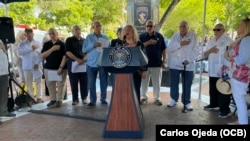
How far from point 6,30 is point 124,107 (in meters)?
3.10

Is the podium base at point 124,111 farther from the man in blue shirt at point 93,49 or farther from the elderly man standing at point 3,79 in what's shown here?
the elderly man standing at point 3,79

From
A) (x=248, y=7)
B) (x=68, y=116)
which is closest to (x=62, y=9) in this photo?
(x=248, y=7)

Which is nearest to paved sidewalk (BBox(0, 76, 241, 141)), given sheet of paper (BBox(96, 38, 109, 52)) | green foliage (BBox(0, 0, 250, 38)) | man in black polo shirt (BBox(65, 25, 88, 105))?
man in black polo shirt (BBox(65, 25, 88, 105))

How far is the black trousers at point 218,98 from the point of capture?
5.75 meters

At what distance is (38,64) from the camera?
7090mm

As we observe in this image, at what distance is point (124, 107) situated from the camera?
455cm

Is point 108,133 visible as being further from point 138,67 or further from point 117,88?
point 138,67

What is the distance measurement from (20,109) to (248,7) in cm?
1267

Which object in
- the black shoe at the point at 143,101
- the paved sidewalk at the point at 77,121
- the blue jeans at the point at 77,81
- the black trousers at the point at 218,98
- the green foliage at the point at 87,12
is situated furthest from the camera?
the green foliage at the point at 87,12

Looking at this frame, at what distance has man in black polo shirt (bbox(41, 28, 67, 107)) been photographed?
6.58 m

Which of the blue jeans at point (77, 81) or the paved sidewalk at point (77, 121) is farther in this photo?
the blue jeans at point (77, 81)

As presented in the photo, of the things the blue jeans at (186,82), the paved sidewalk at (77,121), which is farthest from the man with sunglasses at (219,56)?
the blue jeans at (186,82)

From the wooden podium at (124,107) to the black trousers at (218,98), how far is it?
1.96 meters

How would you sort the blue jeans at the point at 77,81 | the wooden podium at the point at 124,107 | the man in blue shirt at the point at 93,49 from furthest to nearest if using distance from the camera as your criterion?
the blue jeans at the point at 77,81 < the man in blue shirt at the point at 93,49 < the wooden podium at the point at 124,107
